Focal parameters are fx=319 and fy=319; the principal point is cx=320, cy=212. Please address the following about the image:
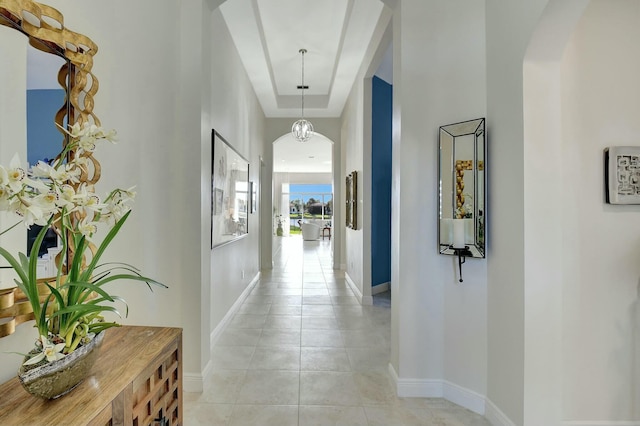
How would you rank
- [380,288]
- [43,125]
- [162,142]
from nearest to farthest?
[43,125]
[162,142]
[380,288]

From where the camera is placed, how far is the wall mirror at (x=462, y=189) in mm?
2068

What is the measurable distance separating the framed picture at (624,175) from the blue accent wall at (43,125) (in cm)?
271

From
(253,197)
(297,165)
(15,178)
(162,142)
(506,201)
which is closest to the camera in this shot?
(15,178)

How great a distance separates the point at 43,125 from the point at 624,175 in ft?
9.19

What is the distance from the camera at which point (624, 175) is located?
1.82m

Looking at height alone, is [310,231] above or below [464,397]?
above

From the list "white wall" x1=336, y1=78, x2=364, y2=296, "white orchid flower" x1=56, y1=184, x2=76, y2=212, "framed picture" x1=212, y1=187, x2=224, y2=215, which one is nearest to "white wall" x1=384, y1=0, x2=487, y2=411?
"framed picture" x1=212, y1=187, x2=224, y2=215

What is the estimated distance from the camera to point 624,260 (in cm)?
185

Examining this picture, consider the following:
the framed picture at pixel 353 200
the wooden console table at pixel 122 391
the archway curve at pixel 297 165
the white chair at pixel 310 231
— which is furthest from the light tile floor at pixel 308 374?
the white chair at pixel 310 231

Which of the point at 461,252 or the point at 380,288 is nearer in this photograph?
the point at 461,252

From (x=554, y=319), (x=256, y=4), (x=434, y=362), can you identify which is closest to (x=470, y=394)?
(x=434, y=362)

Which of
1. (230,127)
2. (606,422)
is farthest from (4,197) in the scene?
(230,127)

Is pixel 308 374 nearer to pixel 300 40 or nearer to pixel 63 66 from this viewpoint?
pixel 63 66

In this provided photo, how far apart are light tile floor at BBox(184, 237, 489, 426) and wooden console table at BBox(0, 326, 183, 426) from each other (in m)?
0.94
